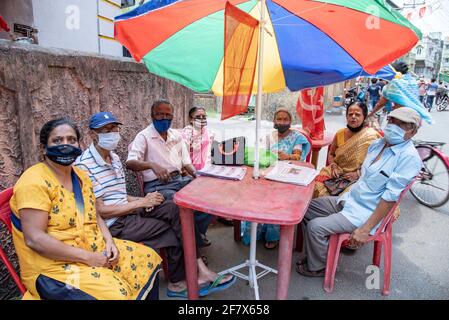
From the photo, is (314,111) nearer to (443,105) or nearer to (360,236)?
(360,236)

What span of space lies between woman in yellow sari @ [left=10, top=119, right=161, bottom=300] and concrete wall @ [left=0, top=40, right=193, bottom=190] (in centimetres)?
60

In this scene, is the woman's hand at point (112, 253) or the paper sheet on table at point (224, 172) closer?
the woman's hand at point (112, 253)

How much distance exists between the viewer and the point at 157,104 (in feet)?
9.27

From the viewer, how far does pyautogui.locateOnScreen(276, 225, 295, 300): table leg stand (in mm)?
1806

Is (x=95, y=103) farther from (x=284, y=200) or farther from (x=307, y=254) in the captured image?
(x=307, y=254)

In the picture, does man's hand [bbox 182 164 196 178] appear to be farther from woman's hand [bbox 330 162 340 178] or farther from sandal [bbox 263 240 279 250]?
woman's hand [bbox 330 162 340 178]

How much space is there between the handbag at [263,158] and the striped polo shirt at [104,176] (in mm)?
1151

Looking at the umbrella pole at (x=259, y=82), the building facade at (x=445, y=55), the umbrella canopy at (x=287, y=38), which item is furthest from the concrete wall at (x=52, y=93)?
the building facade at (x=445, y=55)

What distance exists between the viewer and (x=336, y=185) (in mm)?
3092

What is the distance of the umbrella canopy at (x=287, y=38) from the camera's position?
221 centimetres

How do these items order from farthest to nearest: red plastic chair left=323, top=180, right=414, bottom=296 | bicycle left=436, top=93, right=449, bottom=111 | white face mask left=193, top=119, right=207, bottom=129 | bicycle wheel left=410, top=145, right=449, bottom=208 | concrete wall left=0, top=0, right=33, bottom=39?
1. bicycle left=436, top=93, right=449, bottom=111
2. concrete wall left=0, top=0, right=33, bottom=39
3. bicycle wheel left=410, top=145, right=449, bottom=208
4. white face mask left=193, top=119, right=207, bottom=129
5. red plastic chair left=323, top=180, right=414, bottom=296

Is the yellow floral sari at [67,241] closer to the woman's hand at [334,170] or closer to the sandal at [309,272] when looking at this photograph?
the sandal at [309,272]

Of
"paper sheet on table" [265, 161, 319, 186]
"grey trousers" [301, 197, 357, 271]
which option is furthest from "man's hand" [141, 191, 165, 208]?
"grey trousers" [301, 197, 357, 271]

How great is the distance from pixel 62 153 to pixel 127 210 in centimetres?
70
